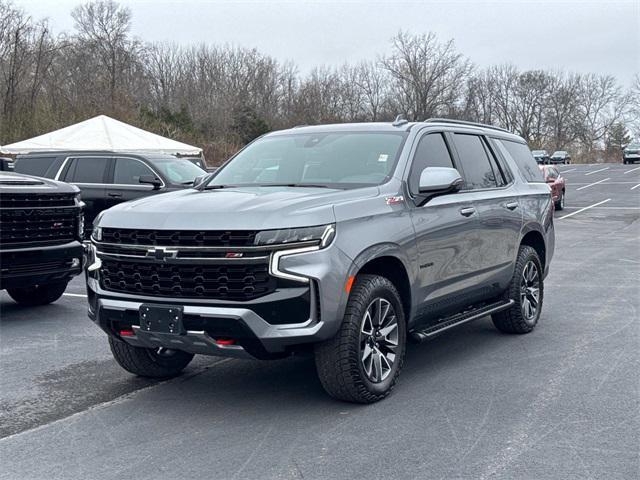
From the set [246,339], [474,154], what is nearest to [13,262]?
[246,339]

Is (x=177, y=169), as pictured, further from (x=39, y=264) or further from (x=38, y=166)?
(x=39, y=264)

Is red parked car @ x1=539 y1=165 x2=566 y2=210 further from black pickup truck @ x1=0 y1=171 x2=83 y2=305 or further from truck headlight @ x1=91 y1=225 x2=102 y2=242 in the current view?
truck headlight @ x1=91 y1=225 x2=102 y2=242

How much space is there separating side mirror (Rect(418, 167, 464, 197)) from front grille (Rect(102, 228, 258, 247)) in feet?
5.18

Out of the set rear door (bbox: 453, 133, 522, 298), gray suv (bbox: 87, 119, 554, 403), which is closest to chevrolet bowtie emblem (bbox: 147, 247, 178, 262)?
gray suv (bbox: 87, 119, 554, 403)

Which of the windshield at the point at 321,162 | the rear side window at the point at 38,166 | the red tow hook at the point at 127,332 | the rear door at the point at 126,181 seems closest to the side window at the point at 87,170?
the rear door at the point at 126,181

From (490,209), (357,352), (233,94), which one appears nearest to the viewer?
(357,352)

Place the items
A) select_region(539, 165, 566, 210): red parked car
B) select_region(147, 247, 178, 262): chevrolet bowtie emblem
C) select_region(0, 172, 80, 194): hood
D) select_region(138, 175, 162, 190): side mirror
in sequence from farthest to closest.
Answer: select_region(539, 165, 566, 210): red parked car < select_region(138, 175, 162, 190): side mirror < select_region(0, 172, 80, 194): hood < select_region(147, 247, 178, 262): chevrolet bowtie emblem

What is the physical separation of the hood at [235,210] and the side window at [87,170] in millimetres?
9329

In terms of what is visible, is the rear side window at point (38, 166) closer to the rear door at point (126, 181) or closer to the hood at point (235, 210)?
the rear door at point (126, 181)

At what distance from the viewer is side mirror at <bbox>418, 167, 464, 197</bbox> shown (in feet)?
18.1

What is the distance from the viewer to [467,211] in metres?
6.12

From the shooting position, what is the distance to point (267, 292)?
14.7ft

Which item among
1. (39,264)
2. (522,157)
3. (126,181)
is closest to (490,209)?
(522,157)

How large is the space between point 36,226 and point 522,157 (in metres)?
4.94
